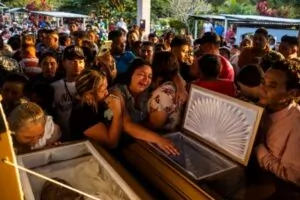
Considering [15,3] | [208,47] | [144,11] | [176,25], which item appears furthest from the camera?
[15,3]

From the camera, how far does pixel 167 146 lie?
4.72 feet

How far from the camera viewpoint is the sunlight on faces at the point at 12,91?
2248 millimetres

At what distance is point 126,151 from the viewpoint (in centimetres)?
152

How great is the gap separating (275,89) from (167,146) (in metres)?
0.58

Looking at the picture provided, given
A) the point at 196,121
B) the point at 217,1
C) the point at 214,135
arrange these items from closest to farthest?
the point at 214,135 → the point at 196,121 → the point at 217,1

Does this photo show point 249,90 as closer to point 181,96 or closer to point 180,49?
point 181,96

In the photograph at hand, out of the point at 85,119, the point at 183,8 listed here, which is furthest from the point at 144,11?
the point at 183,8

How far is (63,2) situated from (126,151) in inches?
1007

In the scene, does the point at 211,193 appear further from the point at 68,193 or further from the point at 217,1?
the point at 217,1

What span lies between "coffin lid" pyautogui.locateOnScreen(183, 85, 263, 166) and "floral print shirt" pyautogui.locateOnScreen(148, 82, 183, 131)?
25 centimetres

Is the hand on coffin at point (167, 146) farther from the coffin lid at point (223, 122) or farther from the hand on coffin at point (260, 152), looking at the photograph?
the hand on coffin at point (260, 152)

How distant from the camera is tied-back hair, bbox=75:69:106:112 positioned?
178 centimetres

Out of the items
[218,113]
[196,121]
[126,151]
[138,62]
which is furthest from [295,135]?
[138,62]

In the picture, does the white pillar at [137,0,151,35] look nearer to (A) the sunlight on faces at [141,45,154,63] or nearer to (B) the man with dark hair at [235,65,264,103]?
(A) the sunlight on faces at [141,45,154,63]
